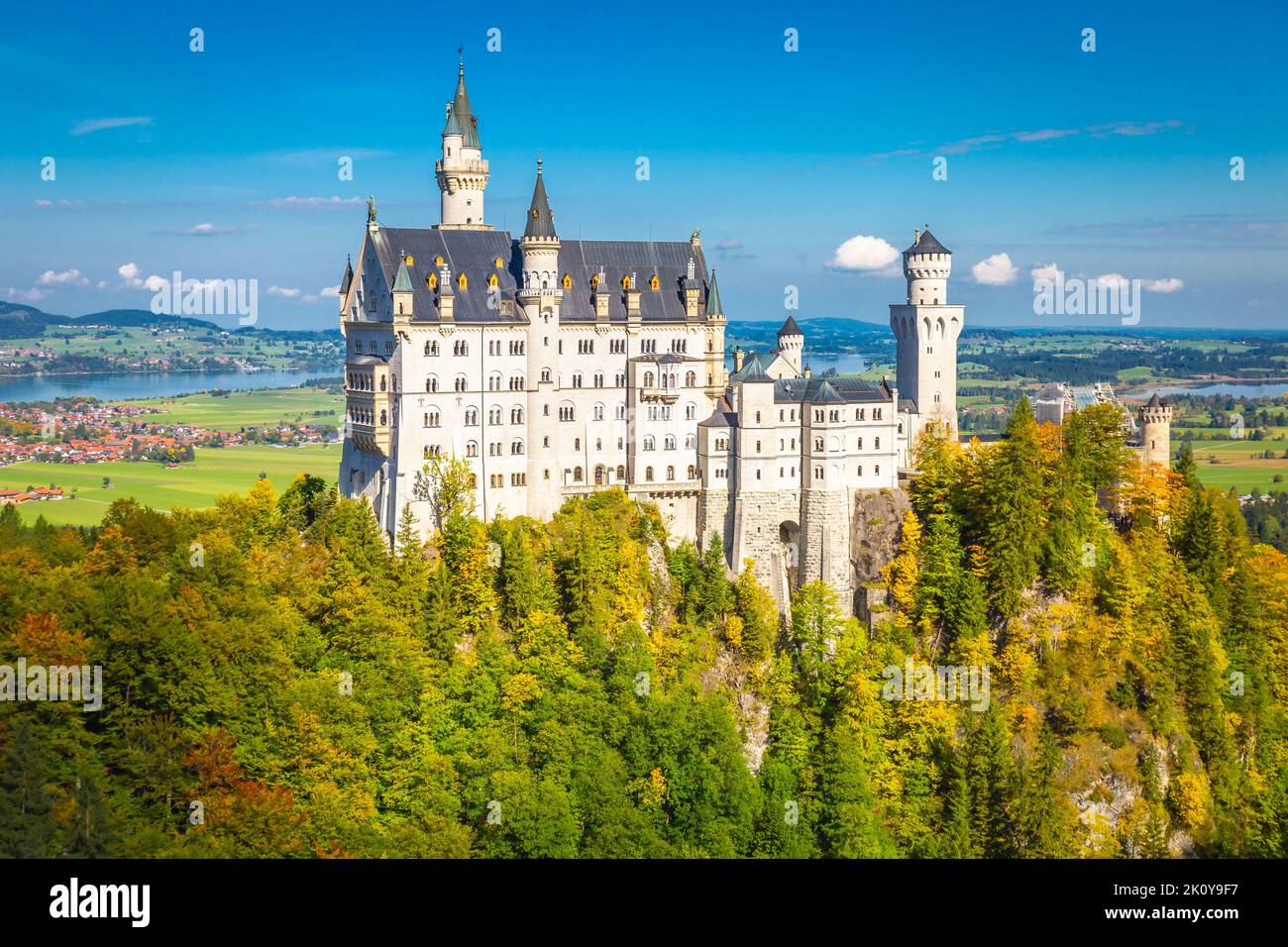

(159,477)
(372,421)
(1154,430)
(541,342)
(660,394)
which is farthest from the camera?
(159,477)

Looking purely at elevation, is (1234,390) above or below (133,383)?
below

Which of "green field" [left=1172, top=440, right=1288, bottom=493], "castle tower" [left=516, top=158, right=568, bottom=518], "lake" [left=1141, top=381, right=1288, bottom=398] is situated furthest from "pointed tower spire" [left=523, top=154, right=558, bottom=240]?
"lake" [left=1141, top=381, right=1288, bottom=398]

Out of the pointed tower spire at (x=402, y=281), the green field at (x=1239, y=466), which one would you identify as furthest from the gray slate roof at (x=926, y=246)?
the green field at (x=1239, y=466)

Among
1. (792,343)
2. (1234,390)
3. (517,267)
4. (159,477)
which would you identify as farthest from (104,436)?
(1234,390)

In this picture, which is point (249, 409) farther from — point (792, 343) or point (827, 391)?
point (827, 391)

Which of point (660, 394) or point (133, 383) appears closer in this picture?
point (660, 394)
